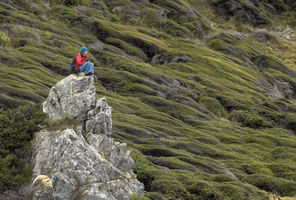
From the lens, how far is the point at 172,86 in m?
43.7

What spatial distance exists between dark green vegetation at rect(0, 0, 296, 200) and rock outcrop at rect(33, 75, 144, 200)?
1574mm

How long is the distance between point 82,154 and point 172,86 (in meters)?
26.8

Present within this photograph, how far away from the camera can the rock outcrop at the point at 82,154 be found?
16.8 metres

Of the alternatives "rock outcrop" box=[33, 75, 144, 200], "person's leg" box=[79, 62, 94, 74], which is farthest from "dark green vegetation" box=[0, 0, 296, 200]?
"person's leg" box=[79, 62, 94, 74]

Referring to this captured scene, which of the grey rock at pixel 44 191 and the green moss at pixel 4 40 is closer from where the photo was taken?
the grey rock at pixel 44 191

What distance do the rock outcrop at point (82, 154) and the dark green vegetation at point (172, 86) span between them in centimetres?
157

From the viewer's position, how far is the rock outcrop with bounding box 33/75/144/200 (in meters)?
16.8

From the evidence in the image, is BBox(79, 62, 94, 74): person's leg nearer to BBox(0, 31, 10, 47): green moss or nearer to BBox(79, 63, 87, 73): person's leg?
BBox(79, 63, 87, 73): person's leg

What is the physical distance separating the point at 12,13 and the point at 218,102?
25.0 meters

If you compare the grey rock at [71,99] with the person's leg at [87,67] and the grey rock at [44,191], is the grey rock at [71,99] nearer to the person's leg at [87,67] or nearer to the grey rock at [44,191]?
the person's leg at [87,67]

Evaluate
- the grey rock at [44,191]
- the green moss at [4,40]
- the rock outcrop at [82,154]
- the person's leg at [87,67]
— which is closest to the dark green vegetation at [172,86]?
the green moss at [4,40]

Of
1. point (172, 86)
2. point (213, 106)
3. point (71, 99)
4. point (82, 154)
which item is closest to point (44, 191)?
point (82, 154)

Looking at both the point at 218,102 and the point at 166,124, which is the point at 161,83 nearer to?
the point at 218,102

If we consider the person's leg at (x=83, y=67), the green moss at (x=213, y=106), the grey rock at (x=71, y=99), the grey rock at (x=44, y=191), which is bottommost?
the green moss at (x=213, y=106)
